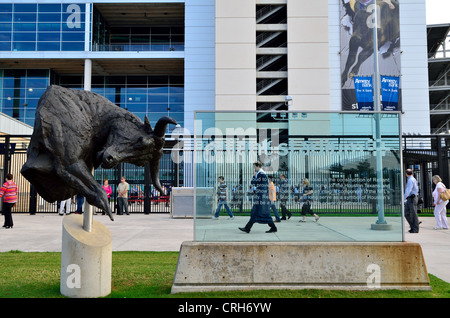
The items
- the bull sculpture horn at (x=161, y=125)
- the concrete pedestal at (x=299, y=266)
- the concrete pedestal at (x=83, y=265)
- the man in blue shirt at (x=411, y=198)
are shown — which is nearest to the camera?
the bull sculpture horn at (x=161, y=125)

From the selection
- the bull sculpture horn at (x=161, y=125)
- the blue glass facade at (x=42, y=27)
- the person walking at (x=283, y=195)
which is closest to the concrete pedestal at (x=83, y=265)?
the bull sculpture horn at (x=161, y=125)

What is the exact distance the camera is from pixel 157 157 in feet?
17.1

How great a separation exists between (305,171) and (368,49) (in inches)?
1425

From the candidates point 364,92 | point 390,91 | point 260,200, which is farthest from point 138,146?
point 390,91

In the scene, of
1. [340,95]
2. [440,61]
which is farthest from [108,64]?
[440,61]

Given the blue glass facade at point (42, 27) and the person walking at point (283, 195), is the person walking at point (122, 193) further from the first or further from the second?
the blue glass facade at point (42, 27)

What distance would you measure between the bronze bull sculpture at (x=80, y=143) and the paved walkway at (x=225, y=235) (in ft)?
5.52

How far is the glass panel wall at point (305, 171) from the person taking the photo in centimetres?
580

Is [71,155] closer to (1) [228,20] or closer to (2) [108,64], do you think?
(1) [228,20]

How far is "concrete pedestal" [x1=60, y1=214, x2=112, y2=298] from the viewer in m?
5.00

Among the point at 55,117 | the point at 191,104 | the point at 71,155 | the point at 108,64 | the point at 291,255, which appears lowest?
the point at 291,255

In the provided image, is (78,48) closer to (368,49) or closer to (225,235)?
(368,49)

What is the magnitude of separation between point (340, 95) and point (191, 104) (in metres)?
16.2

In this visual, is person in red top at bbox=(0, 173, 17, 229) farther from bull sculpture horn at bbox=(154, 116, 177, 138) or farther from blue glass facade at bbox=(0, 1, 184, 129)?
blue glass facade at bbox=(0, 1, 184, 129)
